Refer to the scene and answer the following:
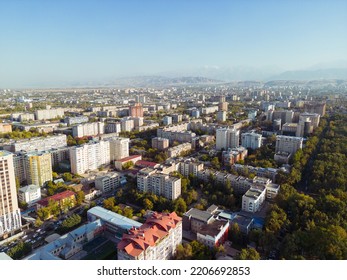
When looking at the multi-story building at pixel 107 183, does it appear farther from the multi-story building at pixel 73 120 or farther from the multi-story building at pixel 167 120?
the multi-story building at pixel 73 120

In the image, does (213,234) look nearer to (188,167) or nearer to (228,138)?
(188,167)

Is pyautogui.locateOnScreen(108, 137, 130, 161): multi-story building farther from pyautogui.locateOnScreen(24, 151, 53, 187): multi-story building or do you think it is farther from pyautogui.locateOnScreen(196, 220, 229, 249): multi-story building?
pyautogui.locateOnScreen(196, 220, 229, 249): multi-story building

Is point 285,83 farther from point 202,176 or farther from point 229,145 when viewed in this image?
point 202,176

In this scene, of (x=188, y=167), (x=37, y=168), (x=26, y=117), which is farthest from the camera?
(x=26, y=117)

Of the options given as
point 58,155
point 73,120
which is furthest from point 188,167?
point 73,120

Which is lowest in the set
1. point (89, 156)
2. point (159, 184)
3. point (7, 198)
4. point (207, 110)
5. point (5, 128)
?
point (159, 184)

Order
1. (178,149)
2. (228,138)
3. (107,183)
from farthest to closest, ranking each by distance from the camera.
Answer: (228,138), (178,149), (107,183)

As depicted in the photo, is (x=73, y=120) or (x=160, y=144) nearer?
(x=160, y=144)
